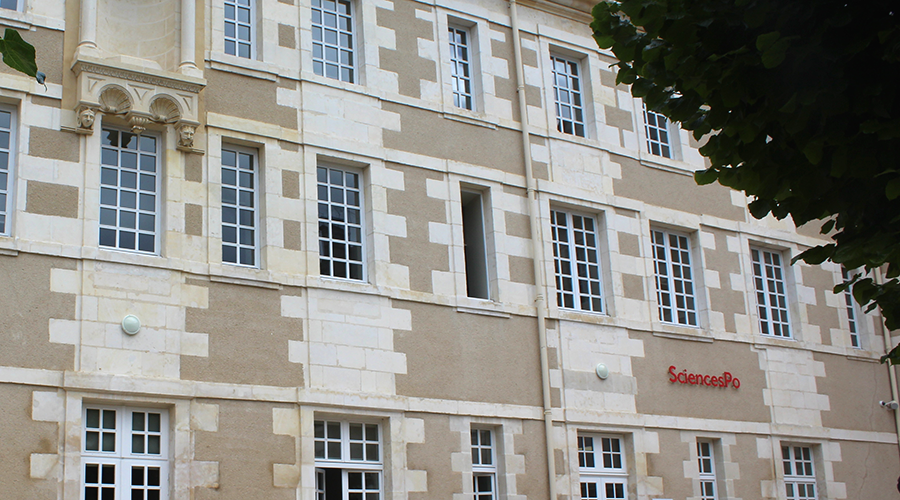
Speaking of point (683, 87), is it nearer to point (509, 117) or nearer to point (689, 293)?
point (509, 117)

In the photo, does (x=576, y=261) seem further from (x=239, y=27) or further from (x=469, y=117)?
(x=239, y=27)

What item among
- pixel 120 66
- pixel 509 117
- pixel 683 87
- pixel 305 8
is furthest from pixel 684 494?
pixel 683 87

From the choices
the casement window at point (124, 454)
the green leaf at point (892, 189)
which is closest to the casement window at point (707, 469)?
the casement window at point (124, 454)

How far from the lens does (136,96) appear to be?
474 inches

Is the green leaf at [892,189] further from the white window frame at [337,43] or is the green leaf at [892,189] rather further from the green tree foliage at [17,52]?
the white window frame at [337,43]

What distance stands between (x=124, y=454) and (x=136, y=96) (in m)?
3.69

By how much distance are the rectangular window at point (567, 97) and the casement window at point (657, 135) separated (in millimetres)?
1241

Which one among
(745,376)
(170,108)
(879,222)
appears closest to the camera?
(879,222)

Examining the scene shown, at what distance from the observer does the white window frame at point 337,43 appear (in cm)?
1412

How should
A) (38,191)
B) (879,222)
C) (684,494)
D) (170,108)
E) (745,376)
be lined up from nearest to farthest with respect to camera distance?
(879,222) → (38,191) → (170,108) → (684,494) → (745,376)

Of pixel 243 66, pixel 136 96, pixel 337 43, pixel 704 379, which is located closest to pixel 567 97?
pixel 337 43

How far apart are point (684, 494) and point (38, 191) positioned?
8929mm

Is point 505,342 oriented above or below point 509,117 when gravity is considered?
below

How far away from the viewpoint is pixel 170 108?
1227 cm
